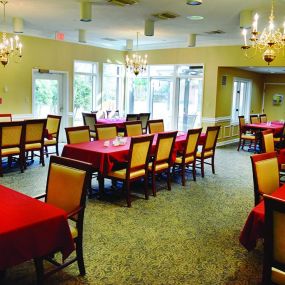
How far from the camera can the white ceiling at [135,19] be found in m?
5.71

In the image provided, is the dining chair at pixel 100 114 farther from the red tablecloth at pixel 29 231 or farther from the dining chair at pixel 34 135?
the red tablecloth at pixel 29 231

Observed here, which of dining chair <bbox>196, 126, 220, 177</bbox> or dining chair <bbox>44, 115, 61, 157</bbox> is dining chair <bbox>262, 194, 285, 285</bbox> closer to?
dining chair <bbox>196, 126, 220, 177</bbox>

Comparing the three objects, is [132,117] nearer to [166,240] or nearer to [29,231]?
[166,240]

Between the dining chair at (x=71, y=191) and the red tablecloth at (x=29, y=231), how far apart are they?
0.72 feet

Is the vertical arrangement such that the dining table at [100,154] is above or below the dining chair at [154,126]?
below

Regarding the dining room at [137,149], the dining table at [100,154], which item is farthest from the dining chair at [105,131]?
the dining table at [100,154]

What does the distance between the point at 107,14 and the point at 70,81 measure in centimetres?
367

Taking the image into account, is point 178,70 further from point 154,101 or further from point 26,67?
point 26,67

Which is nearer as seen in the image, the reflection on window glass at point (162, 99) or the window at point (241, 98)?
the reflection on window glass at point (162, 99)

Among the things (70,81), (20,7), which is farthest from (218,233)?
(70,81)

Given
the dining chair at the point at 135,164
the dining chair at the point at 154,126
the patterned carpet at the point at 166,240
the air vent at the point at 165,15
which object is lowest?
the patterned carpet at the point at 166,240

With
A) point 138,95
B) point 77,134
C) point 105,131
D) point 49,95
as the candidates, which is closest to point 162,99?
point 138,95

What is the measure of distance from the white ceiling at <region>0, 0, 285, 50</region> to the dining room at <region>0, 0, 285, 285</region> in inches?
1.6

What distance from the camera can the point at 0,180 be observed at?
5.66 meters
